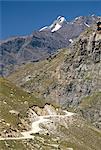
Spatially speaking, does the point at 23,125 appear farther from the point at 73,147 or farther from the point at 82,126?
the point at 82,126

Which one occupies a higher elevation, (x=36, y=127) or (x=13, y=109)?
(x=13, y=109)

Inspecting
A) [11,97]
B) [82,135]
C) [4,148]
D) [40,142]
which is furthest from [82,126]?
[4,148]

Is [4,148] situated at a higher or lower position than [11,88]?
lower

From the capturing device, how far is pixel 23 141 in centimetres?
11562

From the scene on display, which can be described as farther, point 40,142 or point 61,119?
point 61,119

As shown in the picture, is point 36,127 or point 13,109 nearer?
point 36,127

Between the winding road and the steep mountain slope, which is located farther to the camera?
the steep mountain slope

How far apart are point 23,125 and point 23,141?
904 inches

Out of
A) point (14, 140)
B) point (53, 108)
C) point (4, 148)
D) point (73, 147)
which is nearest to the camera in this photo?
point (4, 148)

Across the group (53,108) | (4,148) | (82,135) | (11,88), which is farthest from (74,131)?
(4,148)

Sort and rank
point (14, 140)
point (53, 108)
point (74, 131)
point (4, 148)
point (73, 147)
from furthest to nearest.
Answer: point (53, 108) → point (74, 131) → point (73, 147) → point (14, 140) → point (4, 148)

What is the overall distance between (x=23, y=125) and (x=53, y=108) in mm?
34759

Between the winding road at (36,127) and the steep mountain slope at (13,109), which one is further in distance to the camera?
the steep mountain slope at (13,109)

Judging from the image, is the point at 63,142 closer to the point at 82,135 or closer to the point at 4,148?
the point at 82,135
